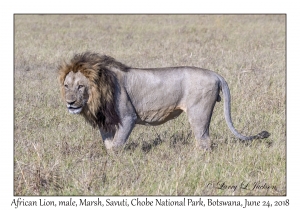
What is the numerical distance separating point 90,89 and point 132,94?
489 mm

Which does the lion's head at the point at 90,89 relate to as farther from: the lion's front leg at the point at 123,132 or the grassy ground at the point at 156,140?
the grassy ground at the point at 156,140

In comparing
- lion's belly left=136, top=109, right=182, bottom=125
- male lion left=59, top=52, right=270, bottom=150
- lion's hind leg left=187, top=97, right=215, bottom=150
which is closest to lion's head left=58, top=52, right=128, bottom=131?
male lion left=59, top=52, right=270, bottom=150

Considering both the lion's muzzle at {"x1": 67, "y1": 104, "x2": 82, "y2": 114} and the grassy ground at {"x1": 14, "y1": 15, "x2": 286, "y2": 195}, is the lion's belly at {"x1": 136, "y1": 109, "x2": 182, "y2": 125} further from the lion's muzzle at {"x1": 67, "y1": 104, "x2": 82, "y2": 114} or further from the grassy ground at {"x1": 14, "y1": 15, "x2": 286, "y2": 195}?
the lion's muzzle at {"x1": 67, "y1": 104, "x2": 82, "y2": 114}

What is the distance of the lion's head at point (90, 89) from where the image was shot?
5.25 meters

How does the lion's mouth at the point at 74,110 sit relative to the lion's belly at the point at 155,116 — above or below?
above

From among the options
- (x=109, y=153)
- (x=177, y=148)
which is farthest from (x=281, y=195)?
(x=109, y=153)

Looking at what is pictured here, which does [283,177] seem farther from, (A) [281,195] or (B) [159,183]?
(B) [159,183]

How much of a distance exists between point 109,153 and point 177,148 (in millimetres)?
711

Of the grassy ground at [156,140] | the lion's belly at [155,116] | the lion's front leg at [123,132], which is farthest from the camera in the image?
the lion's belly at [155,116]

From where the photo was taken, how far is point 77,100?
17.1ft

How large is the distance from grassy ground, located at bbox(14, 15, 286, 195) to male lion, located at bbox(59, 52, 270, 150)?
0.28 meters

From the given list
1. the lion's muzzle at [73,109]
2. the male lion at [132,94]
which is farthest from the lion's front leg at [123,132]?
the lion's muzzle at [73,109]

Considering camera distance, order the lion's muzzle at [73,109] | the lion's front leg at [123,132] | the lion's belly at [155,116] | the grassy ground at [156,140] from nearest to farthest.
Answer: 1. the grassy ground at [156,140]
2. the lion's muzzle at [73,109]
3. the lion's front leg at [123,132]
4. the lion's belly at [155,116]

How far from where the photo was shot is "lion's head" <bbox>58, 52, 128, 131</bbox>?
5.25 metres
